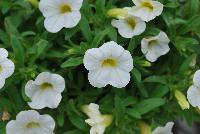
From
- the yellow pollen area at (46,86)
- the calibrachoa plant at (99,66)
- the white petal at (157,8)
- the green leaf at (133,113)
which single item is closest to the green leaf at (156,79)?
the calibrachoa plant at (99,66)

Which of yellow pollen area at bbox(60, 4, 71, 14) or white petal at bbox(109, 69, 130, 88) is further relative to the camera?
yellow pollen area at bbox(60, 4, 71, 14)

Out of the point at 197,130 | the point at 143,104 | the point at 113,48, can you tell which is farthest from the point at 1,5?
the point at 197,130

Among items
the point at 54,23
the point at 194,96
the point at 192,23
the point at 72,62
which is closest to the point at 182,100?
the point at 194,96

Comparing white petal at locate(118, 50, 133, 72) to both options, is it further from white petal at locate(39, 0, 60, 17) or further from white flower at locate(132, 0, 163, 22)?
white petal at locate(39, 0, 60, 17)

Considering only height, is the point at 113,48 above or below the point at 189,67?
above

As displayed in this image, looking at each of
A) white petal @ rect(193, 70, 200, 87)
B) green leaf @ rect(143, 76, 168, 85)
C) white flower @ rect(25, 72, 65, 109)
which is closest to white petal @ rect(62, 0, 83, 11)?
white flower @ rect(25, 72, 65, 109)

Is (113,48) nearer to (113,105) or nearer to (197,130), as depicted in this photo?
(113,105)

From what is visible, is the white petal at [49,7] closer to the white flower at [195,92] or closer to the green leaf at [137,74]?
the green leaf at [137,74]
